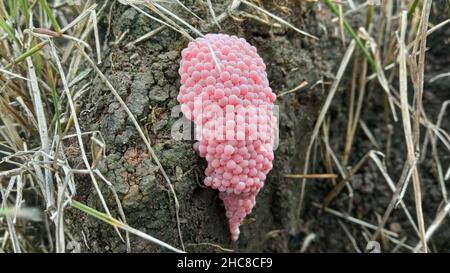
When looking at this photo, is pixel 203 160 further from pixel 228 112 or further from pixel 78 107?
pixel 78 107

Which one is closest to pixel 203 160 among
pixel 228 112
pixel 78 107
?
pixel 228 112

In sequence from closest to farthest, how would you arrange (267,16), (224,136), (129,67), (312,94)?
(224,136) < (129,67) < (267,16) < (312,94)

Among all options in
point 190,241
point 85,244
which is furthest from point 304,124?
point 85,244

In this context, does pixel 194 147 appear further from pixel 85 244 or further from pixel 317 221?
pixel 317 221

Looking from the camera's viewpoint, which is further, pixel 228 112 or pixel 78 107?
pixel 78 107

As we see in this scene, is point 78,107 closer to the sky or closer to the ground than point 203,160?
closer to the sky
